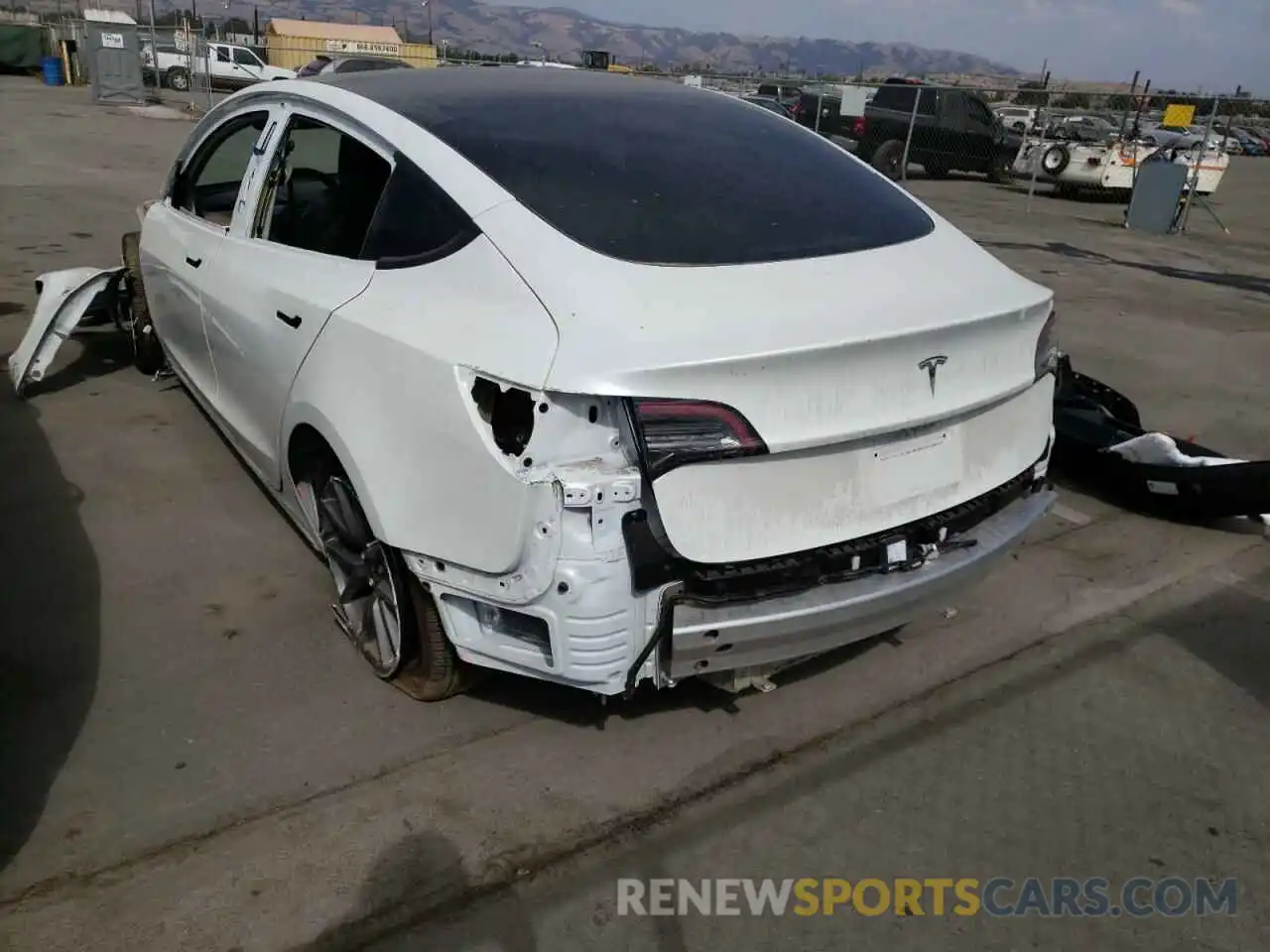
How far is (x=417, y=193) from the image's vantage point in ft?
9.03

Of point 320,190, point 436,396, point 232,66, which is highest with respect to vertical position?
point 320,190

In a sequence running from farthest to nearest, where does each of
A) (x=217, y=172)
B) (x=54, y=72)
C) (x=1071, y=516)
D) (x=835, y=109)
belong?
(x=54, y=72) → (x=835, y=109) → (x=217, y=172) → (x=1071, y=516)

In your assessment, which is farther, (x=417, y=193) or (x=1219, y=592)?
(x=1219, y=592)

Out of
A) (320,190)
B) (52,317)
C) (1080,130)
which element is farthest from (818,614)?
(1080,130)

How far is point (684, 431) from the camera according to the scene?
85.4 inches

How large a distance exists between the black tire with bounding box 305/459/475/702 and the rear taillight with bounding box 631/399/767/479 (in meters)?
0.79

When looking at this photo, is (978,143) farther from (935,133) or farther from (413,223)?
(413,223)

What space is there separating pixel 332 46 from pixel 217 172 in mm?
32881

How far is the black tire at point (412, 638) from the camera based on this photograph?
265cm

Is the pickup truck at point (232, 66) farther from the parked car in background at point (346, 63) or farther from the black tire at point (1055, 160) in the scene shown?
the black tire at point (1055, 160)

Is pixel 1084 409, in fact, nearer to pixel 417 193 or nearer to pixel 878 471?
pixel 878 471

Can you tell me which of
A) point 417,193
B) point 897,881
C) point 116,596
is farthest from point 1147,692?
point 116,596

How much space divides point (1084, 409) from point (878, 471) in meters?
3.16

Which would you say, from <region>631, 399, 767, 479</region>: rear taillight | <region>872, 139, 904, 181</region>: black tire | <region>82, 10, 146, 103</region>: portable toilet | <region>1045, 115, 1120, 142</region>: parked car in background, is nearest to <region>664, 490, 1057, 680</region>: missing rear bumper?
<region>631, 399, 767, 479</region>: rear taillight
